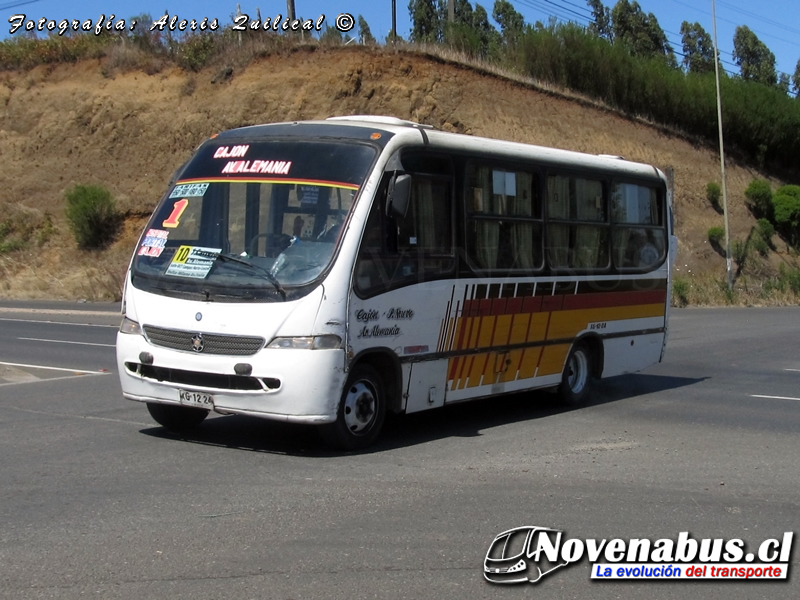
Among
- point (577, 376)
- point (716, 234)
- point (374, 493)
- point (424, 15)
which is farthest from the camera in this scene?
point (424, 15)

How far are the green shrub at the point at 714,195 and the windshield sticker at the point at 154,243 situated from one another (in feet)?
143

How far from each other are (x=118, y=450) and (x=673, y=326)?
59.3 feet

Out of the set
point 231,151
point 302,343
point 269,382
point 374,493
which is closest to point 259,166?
point 231,151

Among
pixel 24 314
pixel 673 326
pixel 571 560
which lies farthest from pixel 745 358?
pixel 24 314

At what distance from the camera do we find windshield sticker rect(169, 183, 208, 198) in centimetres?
905

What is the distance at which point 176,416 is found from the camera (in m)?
9.27

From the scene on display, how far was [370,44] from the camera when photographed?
4447 centimetres

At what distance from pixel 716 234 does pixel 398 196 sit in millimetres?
39935

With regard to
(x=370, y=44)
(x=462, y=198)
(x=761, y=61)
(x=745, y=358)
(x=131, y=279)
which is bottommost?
(x=745, y=358)

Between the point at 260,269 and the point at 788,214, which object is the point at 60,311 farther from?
the point at 788,214

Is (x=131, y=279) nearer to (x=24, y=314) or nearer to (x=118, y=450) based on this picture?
(x=118, y=450)

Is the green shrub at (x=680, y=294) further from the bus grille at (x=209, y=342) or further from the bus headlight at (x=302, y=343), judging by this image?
the bus grille at (x=209, y=342)

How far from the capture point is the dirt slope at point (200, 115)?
140 ft

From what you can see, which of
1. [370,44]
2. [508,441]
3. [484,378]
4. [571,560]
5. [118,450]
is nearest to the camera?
[571,560]
